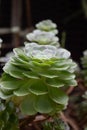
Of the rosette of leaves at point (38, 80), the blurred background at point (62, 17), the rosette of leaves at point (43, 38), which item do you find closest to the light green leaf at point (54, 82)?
the rosette of leaves at point (38, 80)

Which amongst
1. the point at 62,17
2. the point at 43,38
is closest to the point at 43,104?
the point at 43,38

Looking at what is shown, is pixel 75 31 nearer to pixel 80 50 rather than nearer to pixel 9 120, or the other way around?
pixel 80 50

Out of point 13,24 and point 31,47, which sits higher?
point 31,47

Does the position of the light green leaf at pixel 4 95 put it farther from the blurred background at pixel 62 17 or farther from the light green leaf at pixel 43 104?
the blurred background at pixel 62 17

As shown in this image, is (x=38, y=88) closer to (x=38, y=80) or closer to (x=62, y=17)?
(x=38, y=80)

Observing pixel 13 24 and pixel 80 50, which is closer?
pixel 13 24

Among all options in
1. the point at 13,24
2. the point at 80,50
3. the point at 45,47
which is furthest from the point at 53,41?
the point at 80,50
